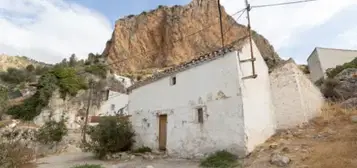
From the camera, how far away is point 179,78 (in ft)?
42.9

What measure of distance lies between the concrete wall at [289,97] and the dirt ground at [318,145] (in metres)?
0.51

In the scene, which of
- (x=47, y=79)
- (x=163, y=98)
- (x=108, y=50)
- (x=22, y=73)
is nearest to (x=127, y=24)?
(x=108, y=50)

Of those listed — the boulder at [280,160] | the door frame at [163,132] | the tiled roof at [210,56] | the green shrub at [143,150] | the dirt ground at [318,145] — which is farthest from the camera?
the green shrub at [143,150]

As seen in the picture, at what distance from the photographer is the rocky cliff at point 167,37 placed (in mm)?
51219

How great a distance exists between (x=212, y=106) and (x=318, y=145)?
427 cm

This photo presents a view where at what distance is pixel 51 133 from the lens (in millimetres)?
20766

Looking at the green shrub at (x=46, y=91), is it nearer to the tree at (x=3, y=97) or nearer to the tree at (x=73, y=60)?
the tree at (x=73, y=60)

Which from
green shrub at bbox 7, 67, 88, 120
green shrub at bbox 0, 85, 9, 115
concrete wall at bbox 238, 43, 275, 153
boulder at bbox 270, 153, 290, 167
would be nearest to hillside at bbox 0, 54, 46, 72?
green shrub at bbox 7, 67, 88, 120

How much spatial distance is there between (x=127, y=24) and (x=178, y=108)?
1801 inches

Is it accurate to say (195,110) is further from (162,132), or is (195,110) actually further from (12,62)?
(12,62)

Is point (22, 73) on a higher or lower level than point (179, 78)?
higher

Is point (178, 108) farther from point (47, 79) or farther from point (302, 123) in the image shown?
point (47, 79)

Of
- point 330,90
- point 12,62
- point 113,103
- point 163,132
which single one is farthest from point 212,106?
point 12,62

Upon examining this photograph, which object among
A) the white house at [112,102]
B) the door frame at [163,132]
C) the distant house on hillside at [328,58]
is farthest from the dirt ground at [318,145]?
the white house at [112,102]
